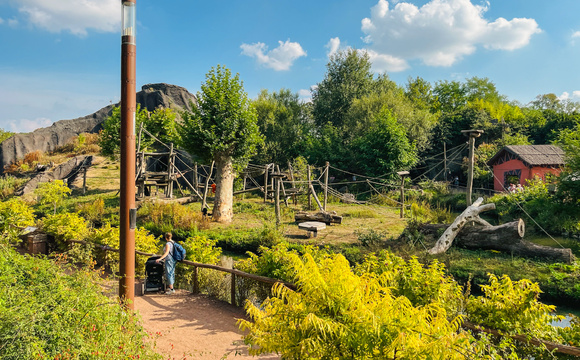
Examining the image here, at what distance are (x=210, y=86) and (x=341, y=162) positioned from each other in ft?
45.5

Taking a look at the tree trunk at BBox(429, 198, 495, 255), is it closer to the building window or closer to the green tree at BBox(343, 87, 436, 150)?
the building window

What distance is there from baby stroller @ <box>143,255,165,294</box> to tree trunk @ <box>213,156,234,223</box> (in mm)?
8312

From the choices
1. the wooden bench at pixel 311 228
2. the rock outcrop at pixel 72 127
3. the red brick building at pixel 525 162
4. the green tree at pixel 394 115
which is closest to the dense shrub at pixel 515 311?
the wooden bench at pixel 311 228

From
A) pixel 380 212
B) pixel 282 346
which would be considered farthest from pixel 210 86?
pixel 282 346

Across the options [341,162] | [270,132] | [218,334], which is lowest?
[218,334]

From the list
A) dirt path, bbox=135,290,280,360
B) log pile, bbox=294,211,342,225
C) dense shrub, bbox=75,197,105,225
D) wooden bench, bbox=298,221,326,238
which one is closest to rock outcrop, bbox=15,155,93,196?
dense shrub, bbox=75,197,105,225

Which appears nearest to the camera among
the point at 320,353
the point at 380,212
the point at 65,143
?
the point at 320,353

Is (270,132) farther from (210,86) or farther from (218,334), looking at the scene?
(218,334)

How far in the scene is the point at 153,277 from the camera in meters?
7.84

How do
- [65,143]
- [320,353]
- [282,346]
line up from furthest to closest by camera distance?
[65,143] → [282,346] → [320,353]

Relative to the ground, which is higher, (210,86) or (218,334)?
(210,86)

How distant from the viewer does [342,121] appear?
32.8 m

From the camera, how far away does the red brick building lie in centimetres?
2186

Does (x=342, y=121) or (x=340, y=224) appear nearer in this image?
(x=340, y=224)
